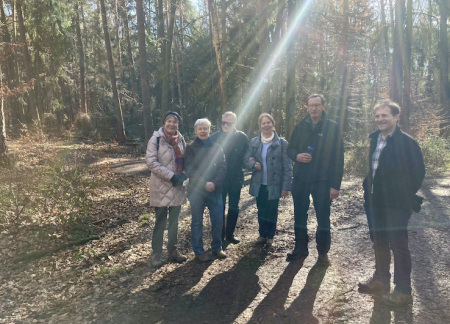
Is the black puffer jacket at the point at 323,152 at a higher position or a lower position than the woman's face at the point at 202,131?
lower

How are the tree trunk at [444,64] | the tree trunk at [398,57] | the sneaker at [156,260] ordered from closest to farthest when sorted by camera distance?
1. the sneaker at [156,260]
2. the tree trunk at [398,57]
3. the tree trunk at [444,64]

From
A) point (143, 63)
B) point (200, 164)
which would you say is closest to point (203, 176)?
point (200, 164)

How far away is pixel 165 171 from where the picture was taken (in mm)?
4234

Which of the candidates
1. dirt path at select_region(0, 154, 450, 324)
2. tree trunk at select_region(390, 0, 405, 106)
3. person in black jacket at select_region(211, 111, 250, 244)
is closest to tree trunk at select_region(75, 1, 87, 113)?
tree trunk at select_region(390, 0, 405, 106)

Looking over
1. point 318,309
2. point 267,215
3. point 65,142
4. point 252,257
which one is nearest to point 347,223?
point 267,215

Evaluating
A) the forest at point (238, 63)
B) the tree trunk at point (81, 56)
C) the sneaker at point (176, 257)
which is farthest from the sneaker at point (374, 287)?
the tree trunk at point (81, 56)

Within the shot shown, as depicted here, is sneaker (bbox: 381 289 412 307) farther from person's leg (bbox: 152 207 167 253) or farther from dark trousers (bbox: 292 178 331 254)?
person's leg (bbox: 152 207 167 253)

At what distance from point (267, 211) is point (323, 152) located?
→ 137cm

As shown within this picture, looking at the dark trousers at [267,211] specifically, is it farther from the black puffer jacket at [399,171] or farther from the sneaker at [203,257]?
the black puffer jacket at [399,171]

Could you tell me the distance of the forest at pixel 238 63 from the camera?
42.8ft

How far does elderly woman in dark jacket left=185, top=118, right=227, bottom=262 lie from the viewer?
450cm

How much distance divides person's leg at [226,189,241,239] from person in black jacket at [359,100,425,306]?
7.19ft

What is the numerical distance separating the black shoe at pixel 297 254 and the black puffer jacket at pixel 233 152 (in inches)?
53.0

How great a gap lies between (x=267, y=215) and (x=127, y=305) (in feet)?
8.12
